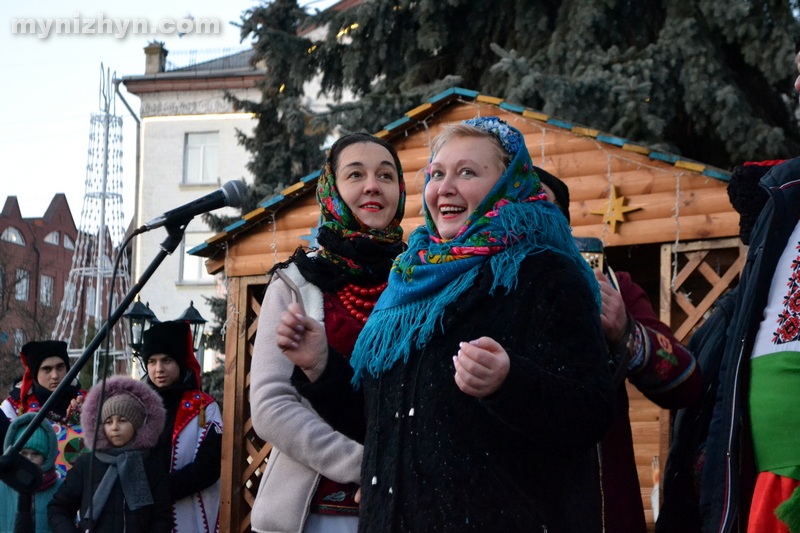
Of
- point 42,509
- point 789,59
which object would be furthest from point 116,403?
point 789,59

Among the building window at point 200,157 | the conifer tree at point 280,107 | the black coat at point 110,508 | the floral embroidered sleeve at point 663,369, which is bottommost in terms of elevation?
the black coat at point 110,508

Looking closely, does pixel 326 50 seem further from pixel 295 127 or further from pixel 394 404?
pixel 394 404

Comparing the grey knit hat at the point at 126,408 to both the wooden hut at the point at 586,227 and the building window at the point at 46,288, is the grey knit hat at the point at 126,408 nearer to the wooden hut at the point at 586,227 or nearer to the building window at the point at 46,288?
the wooden hut at the point at 586,227

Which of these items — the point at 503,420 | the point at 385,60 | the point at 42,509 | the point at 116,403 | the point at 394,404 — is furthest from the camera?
the point at 385,60

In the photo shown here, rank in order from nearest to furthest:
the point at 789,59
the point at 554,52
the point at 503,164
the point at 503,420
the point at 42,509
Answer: the point at 503,420 < the point at 503,164 < the point at 42,509 < the point at 789,59 < the point at 554,52

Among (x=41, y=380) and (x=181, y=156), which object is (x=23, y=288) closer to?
(x=181, y=156)

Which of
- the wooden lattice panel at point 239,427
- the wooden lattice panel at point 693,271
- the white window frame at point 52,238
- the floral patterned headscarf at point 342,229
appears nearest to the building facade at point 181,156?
the wooden lattice panel at point 239,427

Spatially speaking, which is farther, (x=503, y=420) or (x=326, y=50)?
(x=326, y=50)

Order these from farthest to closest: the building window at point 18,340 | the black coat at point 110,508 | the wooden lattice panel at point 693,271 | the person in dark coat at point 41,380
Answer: the building window at point 18,340
the wooden lattice panel at point 693,271
the person in dark coat at point 41,380
the black coat at point 110,508

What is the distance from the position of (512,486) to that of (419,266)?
0.58m

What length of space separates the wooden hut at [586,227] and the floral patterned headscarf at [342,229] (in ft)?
7.56

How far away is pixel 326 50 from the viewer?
38.3 ft

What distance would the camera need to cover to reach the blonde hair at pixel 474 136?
2229 millimetres

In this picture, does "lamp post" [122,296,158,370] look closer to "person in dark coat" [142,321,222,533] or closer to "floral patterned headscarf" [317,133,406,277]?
"person in dark coat" [142,321,222,533]
